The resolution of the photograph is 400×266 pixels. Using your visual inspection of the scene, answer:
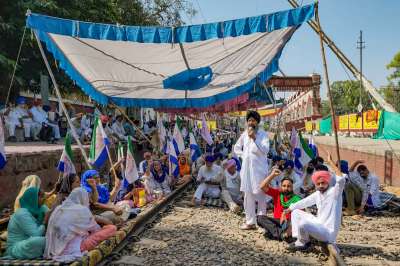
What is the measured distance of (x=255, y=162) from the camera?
20.8ft

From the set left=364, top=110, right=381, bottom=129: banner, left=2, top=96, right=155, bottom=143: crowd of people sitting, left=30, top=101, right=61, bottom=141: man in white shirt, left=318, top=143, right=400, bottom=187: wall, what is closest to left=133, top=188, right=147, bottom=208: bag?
left=2, top=96, right=155, bottom=143: crowd of people sitting

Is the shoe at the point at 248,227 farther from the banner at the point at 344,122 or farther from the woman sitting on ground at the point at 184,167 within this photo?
the banner at the point at 344,122

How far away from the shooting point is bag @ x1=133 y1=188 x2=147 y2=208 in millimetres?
8172

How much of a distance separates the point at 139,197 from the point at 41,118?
702 cm

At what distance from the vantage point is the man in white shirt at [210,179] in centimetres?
870

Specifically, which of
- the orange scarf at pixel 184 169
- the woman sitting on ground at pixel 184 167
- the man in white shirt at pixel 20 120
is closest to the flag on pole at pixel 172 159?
the woman sitting on ground at pixel 184 167

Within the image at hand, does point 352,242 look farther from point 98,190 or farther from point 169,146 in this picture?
point 169,146

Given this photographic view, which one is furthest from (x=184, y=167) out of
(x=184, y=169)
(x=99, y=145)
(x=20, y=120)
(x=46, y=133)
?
(x=20, y=120)

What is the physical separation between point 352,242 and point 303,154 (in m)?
4.40

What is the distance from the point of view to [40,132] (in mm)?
13914

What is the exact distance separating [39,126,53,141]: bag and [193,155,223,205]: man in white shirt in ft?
22.6

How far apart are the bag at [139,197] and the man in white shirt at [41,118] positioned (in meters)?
6.17

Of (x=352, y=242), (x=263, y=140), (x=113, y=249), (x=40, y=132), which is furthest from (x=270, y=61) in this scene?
(x=40, y=132)

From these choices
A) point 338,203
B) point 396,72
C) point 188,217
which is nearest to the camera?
point 338,203
